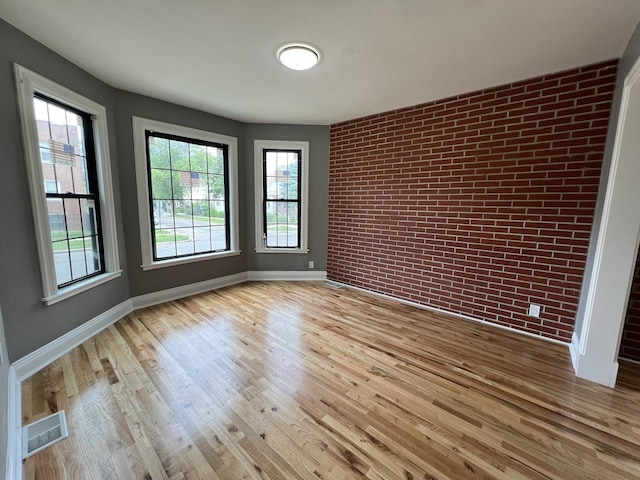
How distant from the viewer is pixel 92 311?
2629mm

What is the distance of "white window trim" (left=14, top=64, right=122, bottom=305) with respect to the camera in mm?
1969

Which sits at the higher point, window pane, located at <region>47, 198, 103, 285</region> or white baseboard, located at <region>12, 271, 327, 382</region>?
window pane, located at <region>47, 198, 103, 285</region>

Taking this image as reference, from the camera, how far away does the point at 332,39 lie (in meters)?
1.92

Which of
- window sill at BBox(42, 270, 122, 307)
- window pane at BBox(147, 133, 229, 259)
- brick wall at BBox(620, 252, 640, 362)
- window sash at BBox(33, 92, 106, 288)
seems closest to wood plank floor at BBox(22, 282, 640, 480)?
brick wall at BBox(620, 252, 640, 362)

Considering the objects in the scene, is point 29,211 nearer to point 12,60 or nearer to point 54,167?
point 54,167

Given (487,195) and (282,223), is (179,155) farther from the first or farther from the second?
(487,195)

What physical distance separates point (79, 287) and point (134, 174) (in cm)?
136

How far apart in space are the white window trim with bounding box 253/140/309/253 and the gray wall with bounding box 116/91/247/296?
0.33 metres

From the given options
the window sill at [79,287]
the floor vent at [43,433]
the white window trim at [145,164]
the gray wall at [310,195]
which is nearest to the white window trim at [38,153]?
the window sill at [79,287]

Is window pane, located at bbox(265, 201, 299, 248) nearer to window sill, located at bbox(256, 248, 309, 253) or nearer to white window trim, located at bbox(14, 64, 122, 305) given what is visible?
window sill, located at bbox(256, 248, 309, 253)

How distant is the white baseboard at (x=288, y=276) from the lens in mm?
4414

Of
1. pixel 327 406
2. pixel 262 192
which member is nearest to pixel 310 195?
pixel 262 192

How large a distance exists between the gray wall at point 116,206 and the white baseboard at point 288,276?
3.6 inches

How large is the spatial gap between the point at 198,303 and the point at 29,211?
72.7 inches
